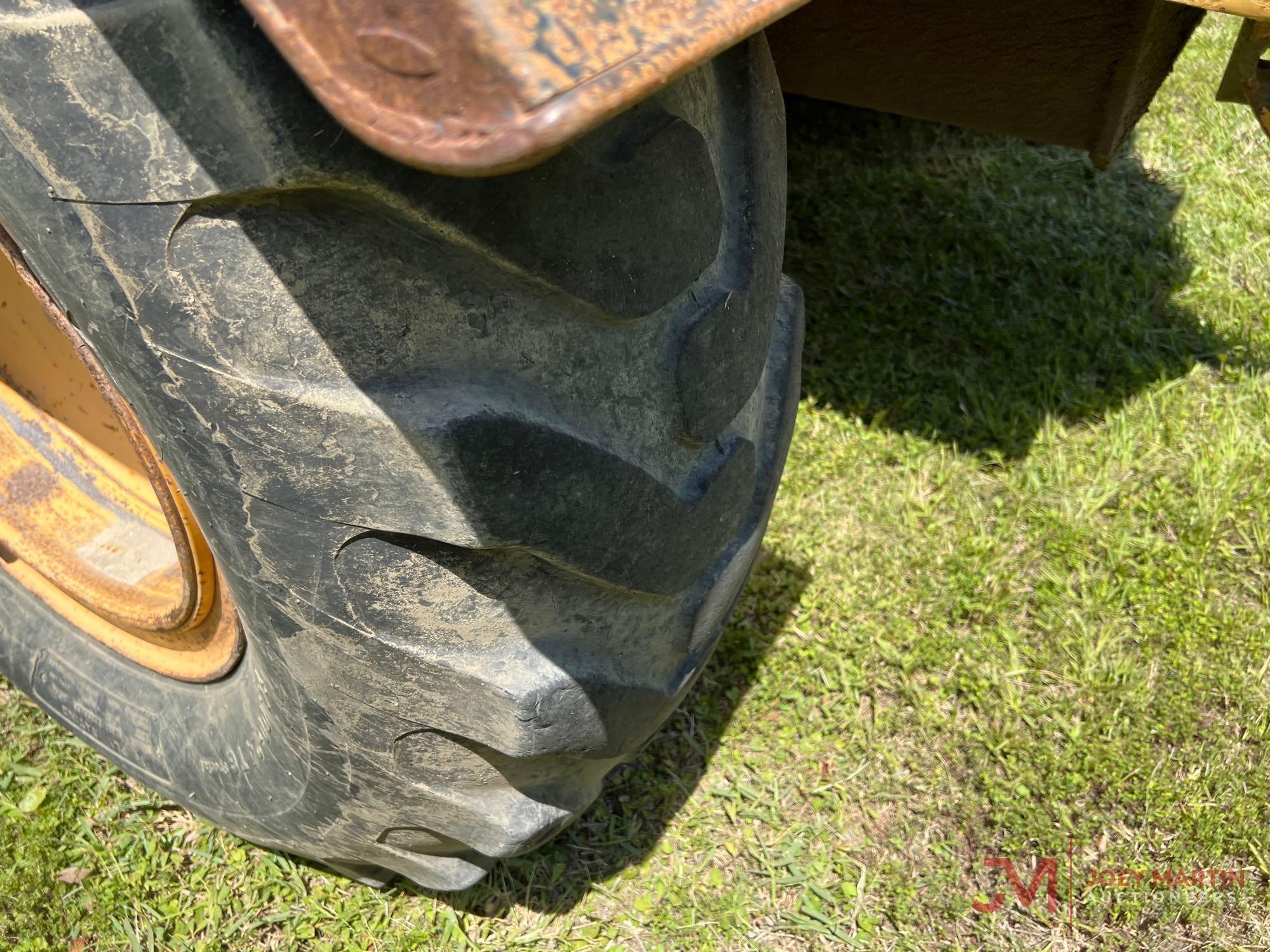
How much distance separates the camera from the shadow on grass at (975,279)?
197 cm

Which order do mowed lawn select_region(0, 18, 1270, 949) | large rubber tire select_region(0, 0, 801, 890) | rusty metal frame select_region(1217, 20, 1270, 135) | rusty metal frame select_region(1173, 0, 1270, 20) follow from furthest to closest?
1. mowed lawn select_region(0, 18, 1270, 949)
2. rusty metal frame select_region(1217, 20, 1270, 135)
3. rusty metal frame select_region(1173, 0, 1270, 20)
4. large rubber tire select_region(0, 0, 801, 890)

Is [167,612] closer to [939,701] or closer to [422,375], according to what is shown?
[422,375]

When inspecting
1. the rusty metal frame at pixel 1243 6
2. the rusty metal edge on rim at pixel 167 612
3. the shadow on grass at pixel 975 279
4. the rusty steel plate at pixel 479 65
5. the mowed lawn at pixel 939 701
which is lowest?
the shadow on grass at pixel 975 279

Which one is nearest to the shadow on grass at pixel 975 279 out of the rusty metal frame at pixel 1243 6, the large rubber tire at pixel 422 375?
the large rubber tire at pixel 422 375

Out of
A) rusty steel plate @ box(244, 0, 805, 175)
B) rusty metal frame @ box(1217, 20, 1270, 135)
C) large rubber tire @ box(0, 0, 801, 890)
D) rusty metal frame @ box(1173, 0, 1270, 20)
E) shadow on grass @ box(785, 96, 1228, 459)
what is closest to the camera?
rusty steel plate @ box(244, 0, 805, 175)

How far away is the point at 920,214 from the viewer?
2.34 meters

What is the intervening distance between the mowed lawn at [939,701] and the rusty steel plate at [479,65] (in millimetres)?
1171

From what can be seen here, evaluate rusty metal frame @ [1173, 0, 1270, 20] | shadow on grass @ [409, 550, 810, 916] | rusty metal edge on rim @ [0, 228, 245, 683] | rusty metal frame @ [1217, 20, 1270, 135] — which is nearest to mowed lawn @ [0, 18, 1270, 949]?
shadow on grass @ [409, 550, 810, 916]

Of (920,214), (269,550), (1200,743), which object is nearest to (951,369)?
(920,214)

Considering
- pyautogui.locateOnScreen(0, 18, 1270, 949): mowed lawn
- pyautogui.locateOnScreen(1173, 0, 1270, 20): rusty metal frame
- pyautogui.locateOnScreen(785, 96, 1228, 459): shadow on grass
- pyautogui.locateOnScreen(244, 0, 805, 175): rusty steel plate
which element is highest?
pyautogui.locateOnScreen(244, 0, 805, 175): rusty steel plate

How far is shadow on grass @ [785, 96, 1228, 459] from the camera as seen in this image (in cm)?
197

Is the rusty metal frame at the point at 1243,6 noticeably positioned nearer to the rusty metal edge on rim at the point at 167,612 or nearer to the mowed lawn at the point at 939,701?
the rusty metal edge on rim at the point at 167,612

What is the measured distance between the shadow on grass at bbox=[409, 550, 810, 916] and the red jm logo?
391mm

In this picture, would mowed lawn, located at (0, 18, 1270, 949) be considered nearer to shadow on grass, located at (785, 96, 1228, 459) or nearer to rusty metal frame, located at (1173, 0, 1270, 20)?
shadow on grass, located at (785, 96, 1228, 459)
